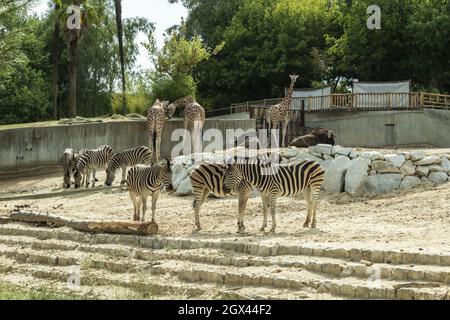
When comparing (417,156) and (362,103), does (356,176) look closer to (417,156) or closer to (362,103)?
(417,156)

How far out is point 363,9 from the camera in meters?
46.7

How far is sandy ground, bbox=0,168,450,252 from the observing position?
59.1 ft

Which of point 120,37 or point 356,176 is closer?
point 356,176

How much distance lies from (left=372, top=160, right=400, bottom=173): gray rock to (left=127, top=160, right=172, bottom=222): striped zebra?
6.09m

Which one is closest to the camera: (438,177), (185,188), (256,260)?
(256,260)

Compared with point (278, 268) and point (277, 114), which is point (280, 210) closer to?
point (278, 268)

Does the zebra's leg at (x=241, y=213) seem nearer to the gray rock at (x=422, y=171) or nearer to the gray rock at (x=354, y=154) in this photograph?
the gray rock at (x=354, y=154)

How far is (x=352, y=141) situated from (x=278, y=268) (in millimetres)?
23907

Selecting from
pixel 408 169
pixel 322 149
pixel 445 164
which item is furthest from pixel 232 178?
pixel 445 164

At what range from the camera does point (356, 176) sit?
78.2ft

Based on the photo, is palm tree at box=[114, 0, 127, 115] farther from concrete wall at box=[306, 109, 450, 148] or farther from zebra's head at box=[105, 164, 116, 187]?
zebra's head at box=[105, 164, 116, 187]

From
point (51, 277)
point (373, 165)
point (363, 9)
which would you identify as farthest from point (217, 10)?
point (51, 277)

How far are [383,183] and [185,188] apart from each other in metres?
5.80

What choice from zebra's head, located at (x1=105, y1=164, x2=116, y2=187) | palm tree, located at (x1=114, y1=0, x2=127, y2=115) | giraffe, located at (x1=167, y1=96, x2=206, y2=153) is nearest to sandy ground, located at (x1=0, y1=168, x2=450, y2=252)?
zebra's head, located at (x1=105, y1=164, x2=116, y2=187)
